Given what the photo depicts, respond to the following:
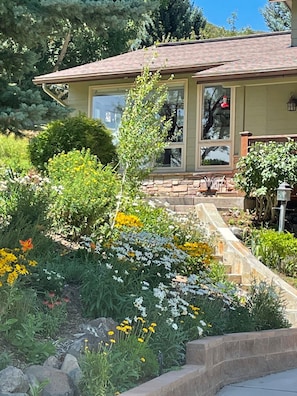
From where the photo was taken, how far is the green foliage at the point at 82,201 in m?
8.65

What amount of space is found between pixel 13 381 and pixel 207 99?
1367 centimetres

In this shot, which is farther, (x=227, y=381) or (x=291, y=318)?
(x=291, y=318)

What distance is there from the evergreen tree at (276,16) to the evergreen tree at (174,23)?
465 centimetres

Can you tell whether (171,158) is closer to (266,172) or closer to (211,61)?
(211,61)

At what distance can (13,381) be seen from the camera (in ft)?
12.6

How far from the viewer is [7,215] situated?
7.54m

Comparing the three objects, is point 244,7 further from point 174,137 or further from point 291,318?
point 291,318

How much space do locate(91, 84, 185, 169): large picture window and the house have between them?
A: 24 mm

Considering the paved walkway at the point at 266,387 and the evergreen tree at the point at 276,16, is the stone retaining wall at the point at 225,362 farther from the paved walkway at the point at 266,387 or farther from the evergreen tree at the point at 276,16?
the evergreen tree at the point at 276,16

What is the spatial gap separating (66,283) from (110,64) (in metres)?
13.1

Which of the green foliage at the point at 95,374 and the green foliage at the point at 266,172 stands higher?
the green foliage at the point at 266,172

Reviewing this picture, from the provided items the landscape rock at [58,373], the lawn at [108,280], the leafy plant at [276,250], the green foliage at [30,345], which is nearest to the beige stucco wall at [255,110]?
the leafy plant at [276,250]

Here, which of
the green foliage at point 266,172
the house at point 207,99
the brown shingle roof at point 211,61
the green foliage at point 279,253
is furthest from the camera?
the house at point 207,99

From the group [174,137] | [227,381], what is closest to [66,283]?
[227,381]
